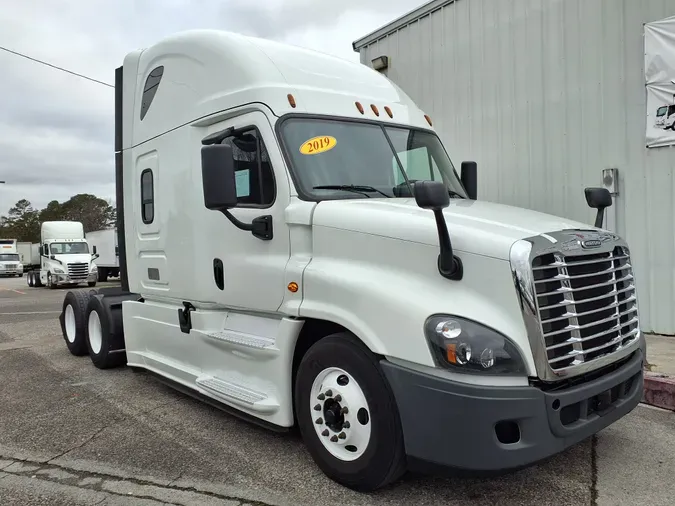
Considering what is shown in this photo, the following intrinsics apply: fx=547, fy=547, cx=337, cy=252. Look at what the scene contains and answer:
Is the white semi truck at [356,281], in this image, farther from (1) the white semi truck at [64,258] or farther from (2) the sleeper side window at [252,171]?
(1) the white semi truck at [64,258]

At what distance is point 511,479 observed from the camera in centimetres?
344

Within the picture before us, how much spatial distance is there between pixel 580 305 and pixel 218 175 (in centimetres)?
236

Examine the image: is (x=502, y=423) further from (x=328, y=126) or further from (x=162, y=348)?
(x=162, y=348)

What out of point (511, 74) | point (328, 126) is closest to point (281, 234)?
point (328, 126)

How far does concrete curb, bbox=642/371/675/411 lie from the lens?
4793mm

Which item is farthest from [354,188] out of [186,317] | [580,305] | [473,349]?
[186,317]

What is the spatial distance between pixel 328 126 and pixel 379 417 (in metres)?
2.17

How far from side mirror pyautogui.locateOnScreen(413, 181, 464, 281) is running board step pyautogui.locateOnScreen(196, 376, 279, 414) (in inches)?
63.7

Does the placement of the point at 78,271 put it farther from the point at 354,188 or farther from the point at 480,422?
the point at 480,422

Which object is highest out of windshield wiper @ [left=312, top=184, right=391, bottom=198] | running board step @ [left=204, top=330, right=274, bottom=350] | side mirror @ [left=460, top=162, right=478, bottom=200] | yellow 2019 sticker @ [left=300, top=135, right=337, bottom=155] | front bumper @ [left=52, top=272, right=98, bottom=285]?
yellow 2019 sticker @ [left=300, top=135, right=337, bottom=155]

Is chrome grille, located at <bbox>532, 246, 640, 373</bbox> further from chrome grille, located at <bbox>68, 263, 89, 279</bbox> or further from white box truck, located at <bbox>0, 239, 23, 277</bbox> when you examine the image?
white box truck, located at <bbox>0, 239, 23, 277</bbox>

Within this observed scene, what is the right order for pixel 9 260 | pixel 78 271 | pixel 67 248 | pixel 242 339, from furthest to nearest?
pixel 9 260
pixel 67 248
pixel 78 271
pixel 242 339

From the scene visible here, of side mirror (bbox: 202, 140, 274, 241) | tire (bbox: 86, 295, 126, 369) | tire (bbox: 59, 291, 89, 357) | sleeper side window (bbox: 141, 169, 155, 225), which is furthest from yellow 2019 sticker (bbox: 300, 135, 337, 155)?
tire (bbox: 59, 291, 89, 357)

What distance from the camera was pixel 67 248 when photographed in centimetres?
2648
